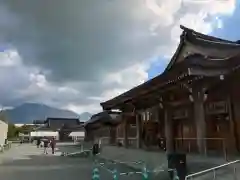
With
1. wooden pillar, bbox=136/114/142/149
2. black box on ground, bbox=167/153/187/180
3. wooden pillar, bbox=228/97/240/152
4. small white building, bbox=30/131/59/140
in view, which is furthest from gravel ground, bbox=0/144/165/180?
small white building, bbox=30/131/59/140

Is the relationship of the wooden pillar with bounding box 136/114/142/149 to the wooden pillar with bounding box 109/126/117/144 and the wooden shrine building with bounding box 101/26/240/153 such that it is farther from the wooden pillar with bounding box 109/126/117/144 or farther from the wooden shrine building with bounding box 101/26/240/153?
the wooden pillar with bounding box 109/126/117/144

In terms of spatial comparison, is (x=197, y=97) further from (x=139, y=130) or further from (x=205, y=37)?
(x=139, y=130)

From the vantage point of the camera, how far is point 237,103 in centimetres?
1314

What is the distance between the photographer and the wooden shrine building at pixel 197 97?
12766mm

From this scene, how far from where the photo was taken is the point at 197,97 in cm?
1395

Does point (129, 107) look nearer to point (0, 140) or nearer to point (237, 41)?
point (237, 41)

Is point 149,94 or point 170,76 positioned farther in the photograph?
point 149,94

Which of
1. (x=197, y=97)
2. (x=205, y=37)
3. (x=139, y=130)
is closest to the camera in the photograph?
(x=197, y=97)

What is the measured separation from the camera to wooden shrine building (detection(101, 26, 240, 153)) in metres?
12.8

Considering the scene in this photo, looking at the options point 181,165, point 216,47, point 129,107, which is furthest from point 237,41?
point 129,107

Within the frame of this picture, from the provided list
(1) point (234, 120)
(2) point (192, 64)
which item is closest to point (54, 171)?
(2) point (192, 64)

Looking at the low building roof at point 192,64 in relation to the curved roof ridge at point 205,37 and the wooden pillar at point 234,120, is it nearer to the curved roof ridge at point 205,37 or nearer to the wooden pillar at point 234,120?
the curved roof ridge at point 205,37

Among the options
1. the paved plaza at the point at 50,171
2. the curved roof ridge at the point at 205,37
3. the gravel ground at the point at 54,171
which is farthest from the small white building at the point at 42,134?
the curved roof ridge at the point at 205,37

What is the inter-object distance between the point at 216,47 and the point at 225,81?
11.0 ft
